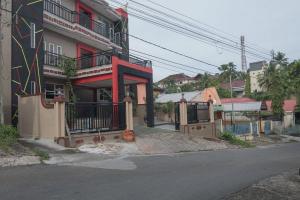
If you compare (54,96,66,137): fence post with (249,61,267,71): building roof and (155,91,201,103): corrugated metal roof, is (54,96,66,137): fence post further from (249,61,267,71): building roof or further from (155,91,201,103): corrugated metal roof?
(249,61,267,71): building roof

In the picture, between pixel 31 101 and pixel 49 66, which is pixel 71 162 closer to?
pixel 31 101

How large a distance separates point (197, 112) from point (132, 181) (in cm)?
1624

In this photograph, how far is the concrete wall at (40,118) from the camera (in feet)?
49.7

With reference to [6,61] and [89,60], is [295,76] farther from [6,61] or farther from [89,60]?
[6,61]

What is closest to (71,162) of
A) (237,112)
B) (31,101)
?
(31,101)

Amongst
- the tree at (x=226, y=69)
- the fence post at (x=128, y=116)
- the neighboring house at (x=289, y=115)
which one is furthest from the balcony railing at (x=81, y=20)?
the tree at (x=226, y=69)

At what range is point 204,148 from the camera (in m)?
20.6

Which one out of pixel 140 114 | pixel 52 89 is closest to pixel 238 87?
pixel 140 114

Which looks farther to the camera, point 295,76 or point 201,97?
point 295,76

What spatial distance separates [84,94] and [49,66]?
465 cm

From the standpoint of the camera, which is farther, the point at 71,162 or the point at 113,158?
the point at 113,158

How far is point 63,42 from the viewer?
23.7 m

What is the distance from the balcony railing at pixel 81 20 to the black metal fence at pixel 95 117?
7.80 metres

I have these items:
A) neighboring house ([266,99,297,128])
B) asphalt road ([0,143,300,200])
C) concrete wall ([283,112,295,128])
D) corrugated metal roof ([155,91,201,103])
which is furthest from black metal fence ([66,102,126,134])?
concrete wall ([283,112,295,128])
